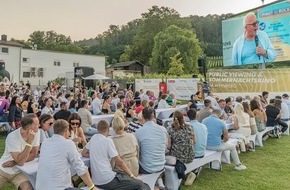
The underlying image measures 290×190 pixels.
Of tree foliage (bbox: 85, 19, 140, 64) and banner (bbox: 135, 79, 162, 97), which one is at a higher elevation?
tree foliage (bbox: 85, 19, 140, 64)

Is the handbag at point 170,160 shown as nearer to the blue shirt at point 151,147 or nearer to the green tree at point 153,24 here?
the blue shirt at point 151,147

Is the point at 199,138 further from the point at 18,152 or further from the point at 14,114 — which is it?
the point at 14,114

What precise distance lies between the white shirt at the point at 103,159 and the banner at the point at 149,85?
18.3 meters

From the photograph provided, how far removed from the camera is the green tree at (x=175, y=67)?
45625mm

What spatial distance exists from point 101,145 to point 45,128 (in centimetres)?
132

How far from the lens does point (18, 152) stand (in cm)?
374

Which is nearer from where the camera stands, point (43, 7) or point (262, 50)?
point (262, 50)

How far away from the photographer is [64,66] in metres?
42.2

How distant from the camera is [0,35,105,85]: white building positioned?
121 feet

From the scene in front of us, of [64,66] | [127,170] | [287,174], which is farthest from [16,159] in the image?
[64,66]

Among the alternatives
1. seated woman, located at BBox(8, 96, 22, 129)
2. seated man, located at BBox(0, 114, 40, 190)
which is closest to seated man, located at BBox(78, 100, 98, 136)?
seated woman, located at BBox(8, 96, 22, 129)

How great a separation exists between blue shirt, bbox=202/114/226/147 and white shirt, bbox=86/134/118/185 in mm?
2790

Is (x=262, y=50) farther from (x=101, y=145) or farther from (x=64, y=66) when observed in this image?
(x=64, y=66)

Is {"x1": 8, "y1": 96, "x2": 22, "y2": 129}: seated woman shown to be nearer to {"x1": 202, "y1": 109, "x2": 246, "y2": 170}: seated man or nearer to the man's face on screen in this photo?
{"x1": 202, "y1": 109, "x2": 246, "y2": 170}: seated man
